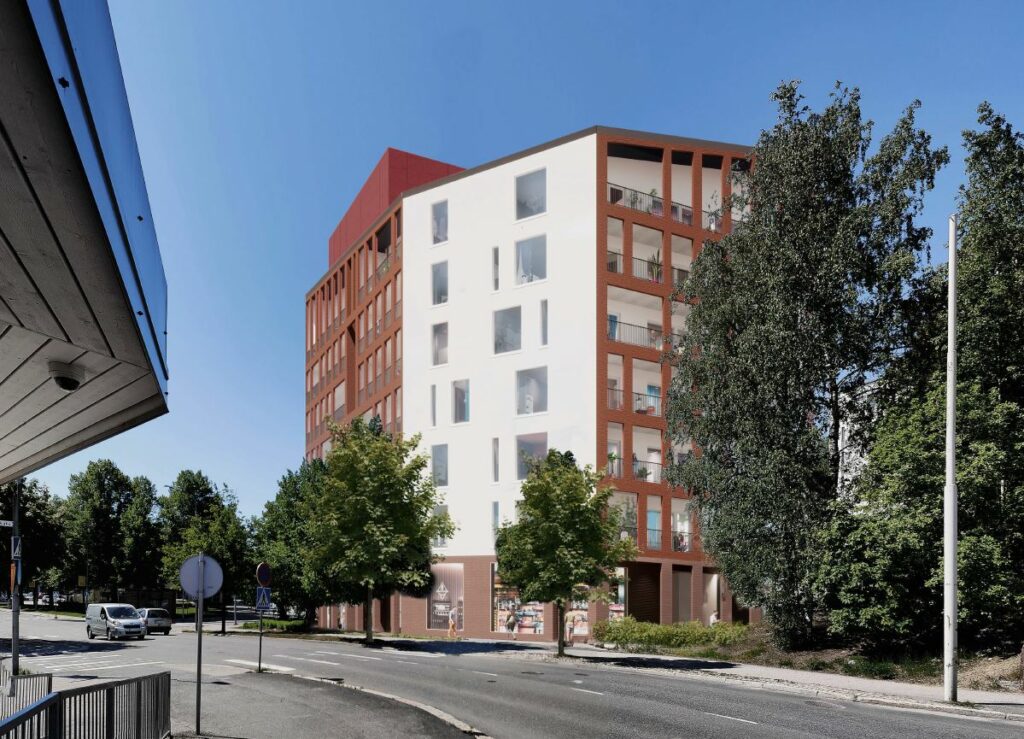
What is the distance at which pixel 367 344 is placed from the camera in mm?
63719

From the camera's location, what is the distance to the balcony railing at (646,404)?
49094 mm

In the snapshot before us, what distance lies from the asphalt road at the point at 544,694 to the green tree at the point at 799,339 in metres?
5.38

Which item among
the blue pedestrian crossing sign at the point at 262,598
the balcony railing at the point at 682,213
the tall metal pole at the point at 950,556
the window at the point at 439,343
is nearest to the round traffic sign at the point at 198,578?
the blue pedestrian crossing sign at the point at 262,598

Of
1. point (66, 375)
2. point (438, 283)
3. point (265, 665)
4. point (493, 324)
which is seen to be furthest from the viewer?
point (438, 283)

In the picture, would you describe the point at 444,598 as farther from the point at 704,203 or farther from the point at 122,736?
the point at 122,736

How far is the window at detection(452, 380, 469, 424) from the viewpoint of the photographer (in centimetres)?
5188

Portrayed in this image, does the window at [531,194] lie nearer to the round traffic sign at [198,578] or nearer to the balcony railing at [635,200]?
the balcony railing at [635,200]

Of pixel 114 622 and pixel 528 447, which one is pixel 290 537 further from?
pixel 528 447

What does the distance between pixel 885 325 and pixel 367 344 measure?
39.2 meters

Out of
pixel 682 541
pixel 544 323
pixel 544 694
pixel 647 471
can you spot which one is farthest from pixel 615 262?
pixel 544 694

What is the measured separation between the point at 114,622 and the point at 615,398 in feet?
85.7

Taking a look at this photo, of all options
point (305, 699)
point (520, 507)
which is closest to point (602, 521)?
point (520, 507)

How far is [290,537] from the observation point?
169ft

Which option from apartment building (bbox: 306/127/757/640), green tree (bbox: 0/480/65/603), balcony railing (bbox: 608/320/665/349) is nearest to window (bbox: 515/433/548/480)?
apartment building (bbox: 306/127/757/640)
